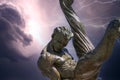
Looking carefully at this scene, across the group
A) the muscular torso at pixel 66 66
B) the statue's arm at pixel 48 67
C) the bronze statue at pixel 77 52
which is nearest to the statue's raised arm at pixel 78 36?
the bronze statue at pixel 77 52

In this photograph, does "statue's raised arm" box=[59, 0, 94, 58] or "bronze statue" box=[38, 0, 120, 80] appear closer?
"bronze statue" box=[38, 0, 120, 80]

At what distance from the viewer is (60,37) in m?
6.93

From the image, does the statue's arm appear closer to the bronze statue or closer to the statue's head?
the bronze statue

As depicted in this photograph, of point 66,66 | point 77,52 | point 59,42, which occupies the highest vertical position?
point 59,42

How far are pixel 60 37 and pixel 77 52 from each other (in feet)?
1.53

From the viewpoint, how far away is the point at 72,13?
294 inches

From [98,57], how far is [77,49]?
874mm

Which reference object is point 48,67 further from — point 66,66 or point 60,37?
point 60,37

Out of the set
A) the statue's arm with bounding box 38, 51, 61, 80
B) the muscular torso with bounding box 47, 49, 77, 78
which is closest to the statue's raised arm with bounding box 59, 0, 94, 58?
the muscular torso with bounding box 47, 49, 77, 78

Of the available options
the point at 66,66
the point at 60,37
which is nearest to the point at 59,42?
the point at 60,37

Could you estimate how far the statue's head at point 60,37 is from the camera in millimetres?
6918

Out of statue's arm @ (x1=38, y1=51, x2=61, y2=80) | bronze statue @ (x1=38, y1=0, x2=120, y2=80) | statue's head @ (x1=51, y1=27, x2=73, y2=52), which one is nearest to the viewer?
bronze statue @ (x1=38, y1=0, x2=120, y2=80)

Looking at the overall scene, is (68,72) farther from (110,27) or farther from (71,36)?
(110,27)

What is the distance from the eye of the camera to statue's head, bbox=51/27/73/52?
692 cm
